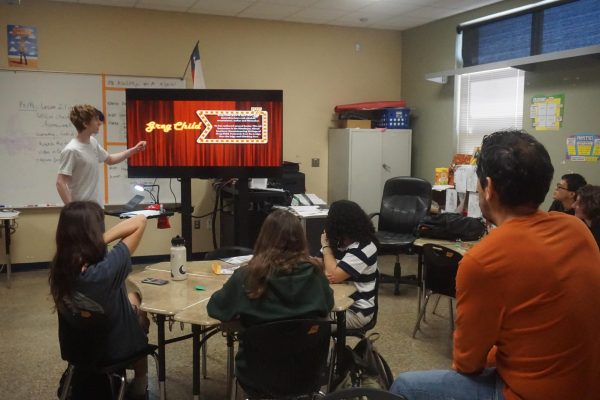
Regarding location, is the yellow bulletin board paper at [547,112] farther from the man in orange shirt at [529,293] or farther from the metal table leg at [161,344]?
the metal table leg at [161,344]

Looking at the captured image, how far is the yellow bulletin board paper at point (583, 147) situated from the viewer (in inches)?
168

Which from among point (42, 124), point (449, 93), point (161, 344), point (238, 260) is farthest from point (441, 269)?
point (42, 124)

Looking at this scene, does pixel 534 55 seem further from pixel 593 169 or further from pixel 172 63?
pixel 172 63

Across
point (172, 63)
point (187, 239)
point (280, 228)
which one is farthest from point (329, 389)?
point (172, 63)

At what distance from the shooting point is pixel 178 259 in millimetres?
2682

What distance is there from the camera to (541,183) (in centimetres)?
131

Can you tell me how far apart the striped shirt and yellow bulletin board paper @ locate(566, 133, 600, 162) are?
2600 millimetres

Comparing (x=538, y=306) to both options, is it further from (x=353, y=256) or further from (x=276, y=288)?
(x=353, y=256)

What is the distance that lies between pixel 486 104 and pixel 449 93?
0.54 metres

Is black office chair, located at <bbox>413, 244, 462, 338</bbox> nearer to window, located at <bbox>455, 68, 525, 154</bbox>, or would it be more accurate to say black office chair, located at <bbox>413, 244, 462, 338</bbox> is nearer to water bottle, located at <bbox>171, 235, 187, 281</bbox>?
water bottle, located at <bbox>171, 235, 187, 281</bbox>

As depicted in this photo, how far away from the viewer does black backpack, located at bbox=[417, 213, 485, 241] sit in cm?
397

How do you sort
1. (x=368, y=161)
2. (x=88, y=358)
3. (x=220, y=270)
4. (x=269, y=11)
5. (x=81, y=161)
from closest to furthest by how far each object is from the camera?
(x=88, y=358) → (x=220, y=270) → (x=81, y=161) → (x=269, y=11) → (x=368, y=161)

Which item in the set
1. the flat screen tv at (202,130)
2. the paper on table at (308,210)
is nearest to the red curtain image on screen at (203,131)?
the flat screen tv at (202,130)

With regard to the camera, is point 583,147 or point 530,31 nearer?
point 583,147
